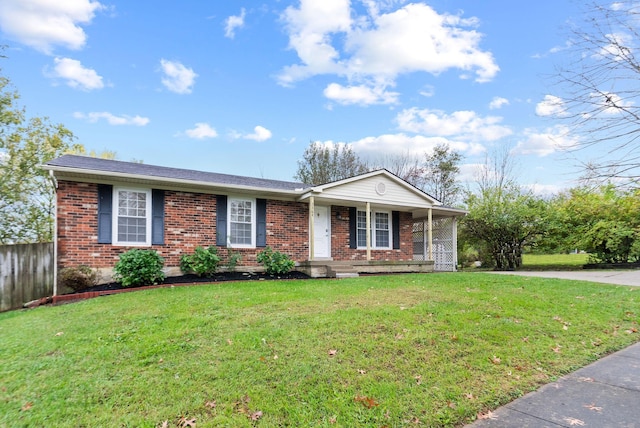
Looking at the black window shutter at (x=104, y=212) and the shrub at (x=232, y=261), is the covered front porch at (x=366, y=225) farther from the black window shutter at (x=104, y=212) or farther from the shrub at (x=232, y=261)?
the black window shutter at (x=104, y=212)


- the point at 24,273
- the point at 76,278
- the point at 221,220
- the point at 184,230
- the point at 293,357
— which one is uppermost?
the point at 221,220

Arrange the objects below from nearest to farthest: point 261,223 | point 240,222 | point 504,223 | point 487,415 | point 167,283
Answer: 1. point 487,415
2. point 167,283
3. point 240,222
4. point 261,223
5. point 504,223

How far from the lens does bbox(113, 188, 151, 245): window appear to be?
30.4 ft

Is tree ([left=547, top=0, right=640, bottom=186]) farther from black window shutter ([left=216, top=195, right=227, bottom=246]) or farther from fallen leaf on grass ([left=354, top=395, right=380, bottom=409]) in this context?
black window shutter ([left=216, top=195, right=227, bottom=246])

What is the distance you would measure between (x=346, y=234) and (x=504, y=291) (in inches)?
262

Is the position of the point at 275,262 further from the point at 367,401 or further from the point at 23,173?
the point at 23,173

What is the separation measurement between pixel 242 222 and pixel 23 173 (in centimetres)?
1045

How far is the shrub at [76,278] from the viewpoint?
322 inches

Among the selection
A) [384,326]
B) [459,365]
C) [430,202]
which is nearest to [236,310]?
[384,326]

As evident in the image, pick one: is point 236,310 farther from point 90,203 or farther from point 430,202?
point 430,202

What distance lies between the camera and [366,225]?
42.5ft

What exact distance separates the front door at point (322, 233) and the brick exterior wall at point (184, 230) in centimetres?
22

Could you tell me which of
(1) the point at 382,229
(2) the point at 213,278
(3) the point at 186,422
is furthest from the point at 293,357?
(1) the point at 382,229

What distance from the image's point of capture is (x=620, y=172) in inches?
111
